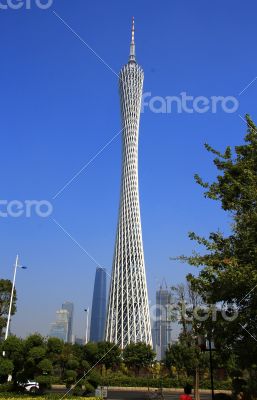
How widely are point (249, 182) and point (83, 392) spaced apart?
40.9ft

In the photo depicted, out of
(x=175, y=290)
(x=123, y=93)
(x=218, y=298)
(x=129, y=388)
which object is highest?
(x=123, y=93)

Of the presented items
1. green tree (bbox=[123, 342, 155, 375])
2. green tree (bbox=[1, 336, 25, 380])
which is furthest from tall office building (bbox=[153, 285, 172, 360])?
green tree (bbox=[1, 336, 25, 380])

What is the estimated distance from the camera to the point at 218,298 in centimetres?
1275

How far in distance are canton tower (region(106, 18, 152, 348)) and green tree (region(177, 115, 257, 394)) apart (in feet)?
151

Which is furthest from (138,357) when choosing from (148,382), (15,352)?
(15,352)

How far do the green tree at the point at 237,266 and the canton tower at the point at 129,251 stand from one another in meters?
46.0

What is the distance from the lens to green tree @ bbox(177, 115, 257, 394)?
38.2 ft

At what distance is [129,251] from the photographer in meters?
61.1

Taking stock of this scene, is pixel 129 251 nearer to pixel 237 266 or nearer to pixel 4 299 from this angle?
pixel 4 299

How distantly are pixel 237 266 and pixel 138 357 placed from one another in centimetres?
4489

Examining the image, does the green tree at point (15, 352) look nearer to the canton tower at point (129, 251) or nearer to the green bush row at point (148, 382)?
the green bush row at point (148, 382)

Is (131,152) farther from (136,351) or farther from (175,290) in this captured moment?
(175,290)

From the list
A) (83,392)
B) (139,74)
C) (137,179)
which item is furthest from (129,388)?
(139,74)

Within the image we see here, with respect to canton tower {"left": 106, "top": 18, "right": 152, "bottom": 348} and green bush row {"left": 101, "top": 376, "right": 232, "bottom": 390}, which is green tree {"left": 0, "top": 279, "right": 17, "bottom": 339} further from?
canton tower {"left": 106, "top": 18, "right": 152, "bottom": 348}
